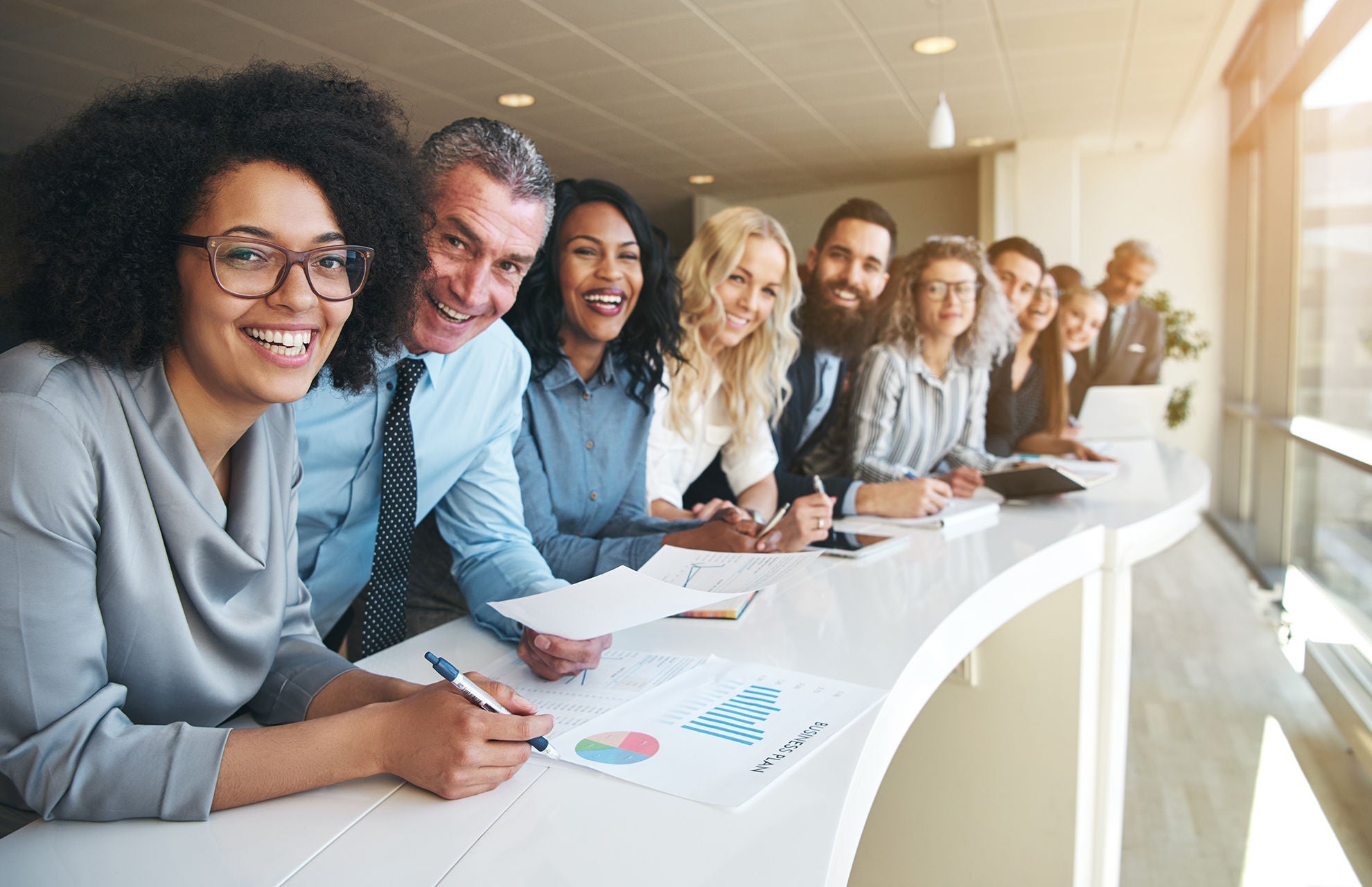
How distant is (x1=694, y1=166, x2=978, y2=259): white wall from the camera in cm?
937

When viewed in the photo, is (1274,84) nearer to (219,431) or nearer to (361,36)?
(361,36)

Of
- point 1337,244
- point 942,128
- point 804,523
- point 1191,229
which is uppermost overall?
point 942,128

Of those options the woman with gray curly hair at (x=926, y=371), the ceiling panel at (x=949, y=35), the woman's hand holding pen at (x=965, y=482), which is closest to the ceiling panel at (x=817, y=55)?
the ceiling panel at (x=949, y=35)

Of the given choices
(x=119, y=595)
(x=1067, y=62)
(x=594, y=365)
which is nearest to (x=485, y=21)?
(x=594, y=365)

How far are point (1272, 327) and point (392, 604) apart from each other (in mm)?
6235

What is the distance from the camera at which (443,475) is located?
1608 millimetres

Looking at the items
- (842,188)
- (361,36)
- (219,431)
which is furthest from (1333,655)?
(842,188)

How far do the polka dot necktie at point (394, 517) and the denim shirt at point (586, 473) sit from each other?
32 cm

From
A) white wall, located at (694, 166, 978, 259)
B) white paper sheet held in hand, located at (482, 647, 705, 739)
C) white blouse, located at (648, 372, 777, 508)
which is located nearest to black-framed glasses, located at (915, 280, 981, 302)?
white blouse, located at (648, 372, 777, 508)

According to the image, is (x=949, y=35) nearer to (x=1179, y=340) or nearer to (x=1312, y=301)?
(x=1312, y=301)

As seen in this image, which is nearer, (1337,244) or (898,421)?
(898,421)

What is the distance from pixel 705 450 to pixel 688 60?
13.1 ft

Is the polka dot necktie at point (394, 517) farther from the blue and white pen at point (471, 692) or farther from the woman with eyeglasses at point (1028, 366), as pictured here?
the woman with eyeglasses at point (1028, 366)

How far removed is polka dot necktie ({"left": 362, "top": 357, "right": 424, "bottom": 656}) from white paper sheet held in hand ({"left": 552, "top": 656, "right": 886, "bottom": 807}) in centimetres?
59
